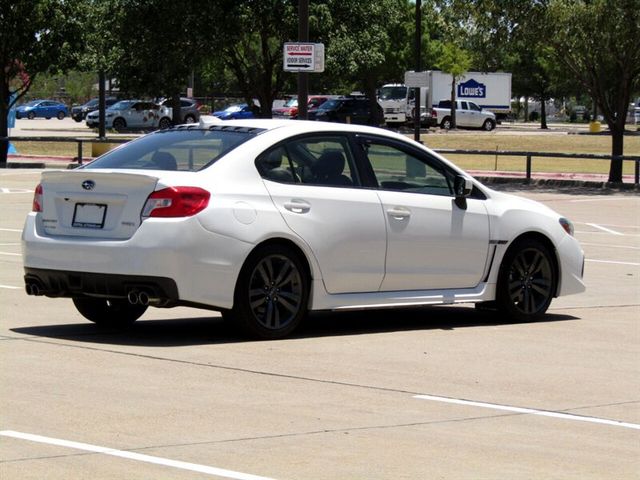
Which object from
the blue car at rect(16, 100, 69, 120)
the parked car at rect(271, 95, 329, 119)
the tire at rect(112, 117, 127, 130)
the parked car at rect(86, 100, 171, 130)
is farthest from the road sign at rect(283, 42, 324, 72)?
the blue car at rect(16, 100, 69, 120)

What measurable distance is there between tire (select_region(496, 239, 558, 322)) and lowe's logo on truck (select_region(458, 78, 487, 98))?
80.3 meters

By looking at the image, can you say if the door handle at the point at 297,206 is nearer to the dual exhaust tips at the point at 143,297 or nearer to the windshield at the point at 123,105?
the dual exhaust tips at the point at 143,297

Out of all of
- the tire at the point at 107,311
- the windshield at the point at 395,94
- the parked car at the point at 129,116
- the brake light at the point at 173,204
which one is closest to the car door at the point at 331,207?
the brake light at the point at 173,204

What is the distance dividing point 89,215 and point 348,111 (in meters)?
55.6

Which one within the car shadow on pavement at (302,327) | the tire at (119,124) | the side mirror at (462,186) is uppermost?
the side mirror at (462,186)

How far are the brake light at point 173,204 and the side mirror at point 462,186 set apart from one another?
95.2 inches

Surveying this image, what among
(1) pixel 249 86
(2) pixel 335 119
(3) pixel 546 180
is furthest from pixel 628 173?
(2) pixel 335 119

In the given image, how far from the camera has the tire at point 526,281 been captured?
11109 millimetres

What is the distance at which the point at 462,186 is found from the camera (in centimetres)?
1085

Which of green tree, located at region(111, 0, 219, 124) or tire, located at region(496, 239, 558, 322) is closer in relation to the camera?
tire, located at region(496, 239, 558, 322)

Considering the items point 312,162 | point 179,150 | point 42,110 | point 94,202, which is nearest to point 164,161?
point 179,150

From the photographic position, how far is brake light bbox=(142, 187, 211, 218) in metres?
9.33

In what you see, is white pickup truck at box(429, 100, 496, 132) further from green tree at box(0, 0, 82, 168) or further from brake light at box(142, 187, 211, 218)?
brake light at box(142, 187, 211, 218)

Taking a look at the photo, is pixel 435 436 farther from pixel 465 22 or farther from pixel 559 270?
pixel 465 22
